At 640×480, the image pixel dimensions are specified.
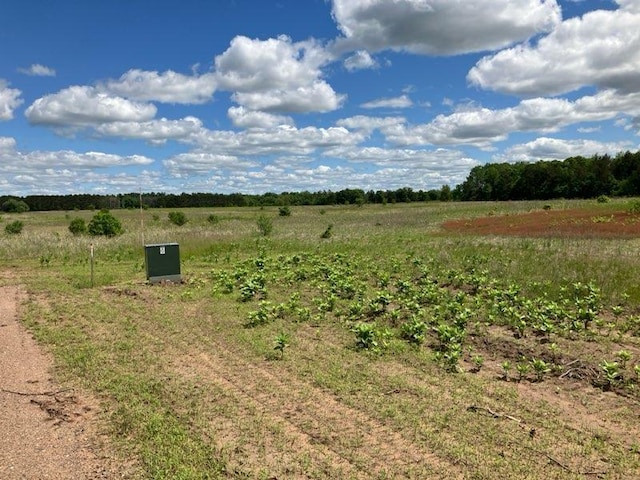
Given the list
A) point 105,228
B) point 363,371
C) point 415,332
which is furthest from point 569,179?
point 363,371

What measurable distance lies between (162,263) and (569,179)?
87714 millimetres

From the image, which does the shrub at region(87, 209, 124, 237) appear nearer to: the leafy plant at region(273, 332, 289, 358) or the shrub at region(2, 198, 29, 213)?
the leafy plant at region(273, 332, 289, 358)

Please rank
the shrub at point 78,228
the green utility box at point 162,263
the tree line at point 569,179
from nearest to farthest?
the green utility box at point 162,263 < the shrub at point 78,228 < the tree line at point 569,179

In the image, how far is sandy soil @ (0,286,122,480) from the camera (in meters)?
4.40

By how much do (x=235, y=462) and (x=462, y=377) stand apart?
3362 mm

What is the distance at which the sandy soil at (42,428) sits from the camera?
14.4ft

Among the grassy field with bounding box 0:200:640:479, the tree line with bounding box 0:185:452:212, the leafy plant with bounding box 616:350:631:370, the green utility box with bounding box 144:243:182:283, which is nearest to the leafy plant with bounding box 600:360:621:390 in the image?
the grassy field with bounding box 0:200:640:479

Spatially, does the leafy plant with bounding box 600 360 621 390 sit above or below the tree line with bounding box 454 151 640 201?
below

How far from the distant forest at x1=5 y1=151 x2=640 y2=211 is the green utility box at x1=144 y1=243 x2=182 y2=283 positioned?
7416 centimetres

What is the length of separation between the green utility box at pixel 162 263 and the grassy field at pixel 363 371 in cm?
67

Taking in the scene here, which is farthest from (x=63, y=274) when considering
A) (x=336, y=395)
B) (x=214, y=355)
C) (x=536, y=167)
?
(x=536, y=167)

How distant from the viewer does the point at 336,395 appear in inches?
235

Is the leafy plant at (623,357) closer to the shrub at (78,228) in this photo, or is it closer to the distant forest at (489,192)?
the shrub at (78,228)

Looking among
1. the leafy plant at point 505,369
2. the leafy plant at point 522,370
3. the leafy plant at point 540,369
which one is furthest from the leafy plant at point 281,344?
the leafy plant at point 540,369
